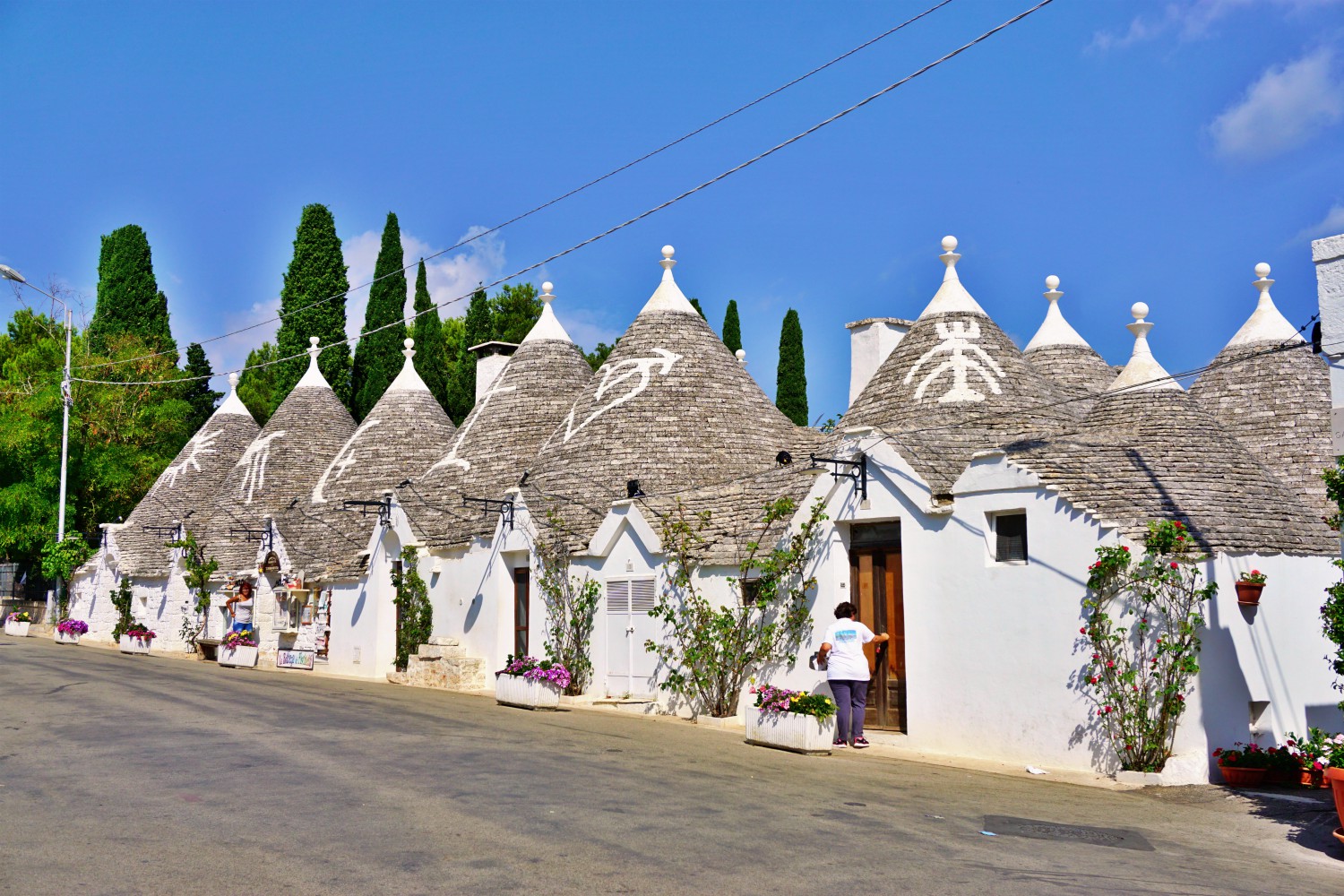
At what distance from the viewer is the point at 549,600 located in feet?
67.8

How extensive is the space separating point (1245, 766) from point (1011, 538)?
3.25 meters

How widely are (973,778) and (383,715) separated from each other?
735 centimetres

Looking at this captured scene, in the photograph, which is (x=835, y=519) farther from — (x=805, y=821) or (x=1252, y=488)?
(x=805, y=821)

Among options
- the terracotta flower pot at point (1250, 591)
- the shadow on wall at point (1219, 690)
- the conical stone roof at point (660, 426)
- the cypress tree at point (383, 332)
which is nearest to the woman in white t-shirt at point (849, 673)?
the shadow on wall at point (1219, 690)

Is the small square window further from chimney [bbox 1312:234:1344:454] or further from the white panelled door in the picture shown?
the white panelled door

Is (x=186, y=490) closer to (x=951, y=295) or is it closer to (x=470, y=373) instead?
(x=470, y=373)

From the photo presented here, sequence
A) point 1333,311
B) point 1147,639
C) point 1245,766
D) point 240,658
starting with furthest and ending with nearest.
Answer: point 240,658
point 1147,639
point 1245,766
point 1333,311

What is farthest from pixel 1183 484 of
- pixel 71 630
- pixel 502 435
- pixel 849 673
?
pixel 71 630

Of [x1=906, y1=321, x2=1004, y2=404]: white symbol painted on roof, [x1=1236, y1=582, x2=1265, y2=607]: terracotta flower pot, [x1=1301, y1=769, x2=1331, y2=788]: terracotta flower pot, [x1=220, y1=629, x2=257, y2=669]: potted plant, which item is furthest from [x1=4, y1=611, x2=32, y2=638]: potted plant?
[x1=1301, y1=769, x2=1331, y2=788]: terracotta flower pot

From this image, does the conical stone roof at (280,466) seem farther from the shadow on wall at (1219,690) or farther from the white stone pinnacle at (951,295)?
the shadow on wall at (1219,690)

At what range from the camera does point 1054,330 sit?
25.5 metres

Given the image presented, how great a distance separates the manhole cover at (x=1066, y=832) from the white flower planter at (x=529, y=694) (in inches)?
376

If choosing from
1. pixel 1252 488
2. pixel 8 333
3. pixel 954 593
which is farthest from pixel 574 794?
pixel 8 333

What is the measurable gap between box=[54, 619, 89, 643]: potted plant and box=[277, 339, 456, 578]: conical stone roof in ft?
29.6
